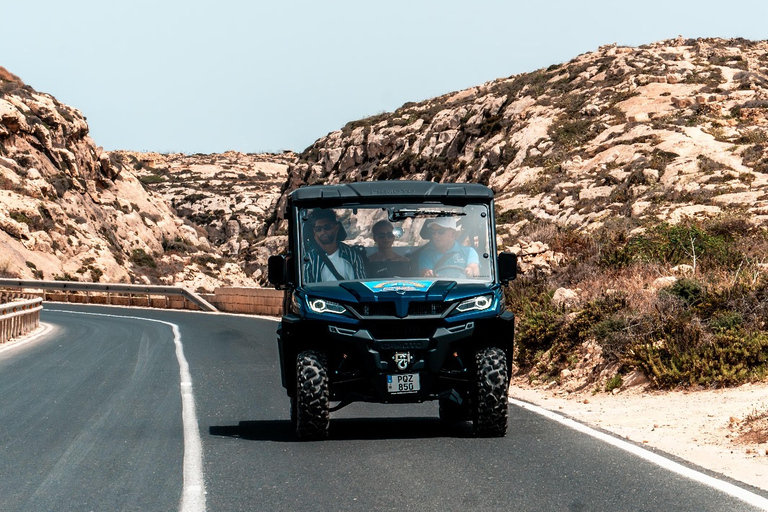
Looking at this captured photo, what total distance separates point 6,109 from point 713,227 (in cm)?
5492

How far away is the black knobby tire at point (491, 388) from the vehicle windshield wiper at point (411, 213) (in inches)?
59.8

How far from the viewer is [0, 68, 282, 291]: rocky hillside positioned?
6059cm

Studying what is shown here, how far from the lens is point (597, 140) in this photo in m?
55.3

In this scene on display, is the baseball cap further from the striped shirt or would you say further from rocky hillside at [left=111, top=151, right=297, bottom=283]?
rocky hillside at [left=111, top=151, right=297, bottom=283]

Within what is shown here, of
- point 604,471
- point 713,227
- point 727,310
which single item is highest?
point 713,227

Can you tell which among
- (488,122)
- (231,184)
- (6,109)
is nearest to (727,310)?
(488,122)

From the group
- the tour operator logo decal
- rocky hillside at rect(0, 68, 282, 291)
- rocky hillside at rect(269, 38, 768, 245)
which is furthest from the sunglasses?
rocky hillside at rect(0, 68, 282, 291)

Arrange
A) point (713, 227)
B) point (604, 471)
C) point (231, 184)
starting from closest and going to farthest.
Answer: point (604, 471)
point (713, 227)
point (231, 184)

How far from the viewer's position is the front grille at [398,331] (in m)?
9.52

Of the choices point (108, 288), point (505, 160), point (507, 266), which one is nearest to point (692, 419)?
point (507, 266)

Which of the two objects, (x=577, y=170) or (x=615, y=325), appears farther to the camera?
(x=577, y=170)

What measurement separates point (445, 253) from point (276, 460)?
2806 millimetres

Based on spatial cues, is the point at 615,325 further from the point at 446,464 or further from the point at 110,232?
the point at 110,232

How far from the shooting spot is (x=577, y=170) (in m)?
51.1
